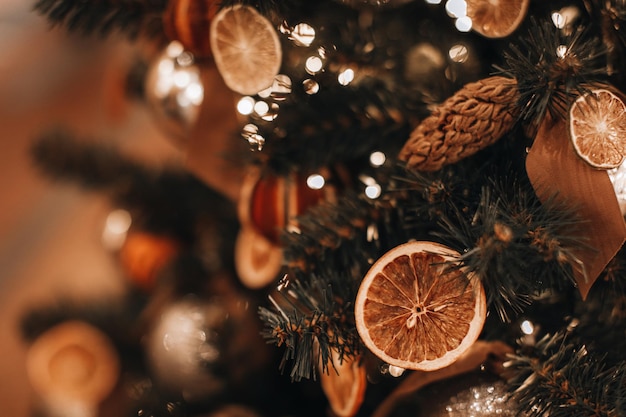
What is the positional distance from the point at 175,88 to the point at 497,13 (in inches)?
16.8

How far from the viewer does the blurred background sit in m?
1.48

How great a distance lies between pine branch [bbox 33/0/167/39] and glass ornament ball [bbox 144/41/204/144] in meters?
0.07

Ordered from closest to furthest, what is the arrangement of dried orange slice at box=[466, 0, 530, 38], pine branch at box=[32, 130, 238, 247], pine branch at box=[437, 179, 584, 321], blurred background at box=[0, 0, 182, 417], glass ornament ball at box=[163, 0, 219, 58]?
pine branch at box=[437, 179, 584, 321]
dried orange slice at box=[466, 0, 530, 38]
glass ornament ball at box=[163, 0, 219, 58]
pine branch at box=[32, 130, 238, 247]
blurred background at box=[0, 0, 182, 417]

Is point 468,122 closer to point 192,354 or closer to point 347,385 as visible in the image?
point 347,385

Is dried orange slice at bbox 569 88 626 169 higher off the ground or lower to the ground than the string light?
higher

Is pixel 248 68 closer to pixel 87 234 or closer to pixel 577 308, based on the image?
pixel 577 308

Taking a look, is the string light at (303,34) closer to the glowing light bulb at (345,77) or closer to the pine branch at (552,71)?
the glowing light bulb at (345,77)

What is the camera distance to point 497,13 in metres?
0.47

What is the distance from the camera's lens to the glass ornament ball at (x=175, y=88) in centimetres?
73

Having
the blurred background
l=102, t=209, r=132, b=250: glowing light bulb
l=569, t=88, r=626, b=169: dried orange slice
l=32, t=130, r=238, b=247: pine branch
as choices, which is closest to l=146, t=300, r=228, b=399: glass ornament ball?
→ l=32, t=130, r=238, b=247: pine branch

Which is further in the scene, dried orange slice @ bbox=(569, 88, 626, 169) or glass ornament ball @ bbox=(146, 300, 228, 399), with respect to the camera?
glass ornament ball @ bbox=(146, 300, 228, 399)

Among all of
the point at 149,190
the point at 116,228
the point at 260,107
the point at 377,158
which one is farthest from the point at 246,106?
the point at 116,228

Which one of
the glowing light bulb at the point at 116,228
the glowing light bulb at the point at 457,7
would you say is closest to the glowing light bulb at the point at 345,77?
the glowing light bulb at the point at 457,7

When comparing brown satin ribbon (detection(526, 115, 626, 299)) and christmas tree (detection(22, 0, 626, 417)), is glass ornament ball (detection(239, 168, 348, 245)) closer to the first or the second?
christmas tree (detection(22, 0, 626, 417))
